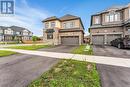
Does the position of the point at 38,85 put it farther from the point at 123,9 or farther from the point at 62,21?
the point at 62,21

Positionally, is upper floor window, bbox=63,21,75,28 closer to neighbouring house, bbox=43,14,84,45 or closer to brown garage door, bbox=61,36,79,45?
neighbouring house, bbox=43,14,84,45

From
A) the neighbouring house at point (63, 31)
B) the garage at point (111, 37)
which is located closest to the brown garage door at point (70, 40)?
the neighbouring house at point (63, 31)

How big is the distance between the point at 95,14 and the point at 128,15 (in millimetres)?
7146

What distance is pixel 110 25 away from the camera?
71.3 feet

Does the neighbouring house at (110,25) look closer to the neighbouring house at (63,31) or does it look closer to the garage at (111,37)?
the garage at (111,37)

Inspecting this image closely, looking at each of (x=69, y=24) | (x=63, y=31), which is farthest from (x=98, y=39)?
(x=63, y=31)

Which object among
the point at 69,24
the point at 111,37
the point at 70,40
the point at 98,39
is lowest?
the point at 70,40

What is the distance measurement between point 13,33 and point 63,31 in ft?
133

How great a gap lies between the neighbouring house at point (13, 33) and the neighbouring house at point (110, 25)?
43080 mm

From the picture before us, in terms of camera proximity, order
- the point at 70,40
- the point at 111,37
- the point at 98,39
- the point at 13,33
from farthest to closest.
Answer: the point at 13,33 < the point at 70,40 < the point at 98,39 < the point at 111,37

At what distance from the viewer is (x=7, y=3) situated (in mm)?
21188

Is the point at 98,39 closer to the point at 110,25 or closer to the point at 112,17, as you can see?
the point at 110,25

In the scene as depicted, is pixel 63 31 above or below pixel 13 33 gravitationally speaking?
below

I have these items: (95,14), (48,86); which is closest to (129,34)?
(95,14)
